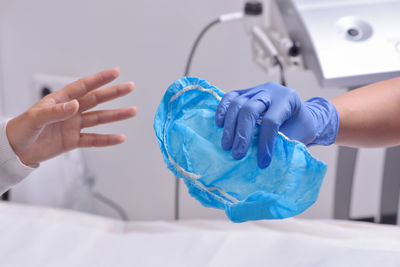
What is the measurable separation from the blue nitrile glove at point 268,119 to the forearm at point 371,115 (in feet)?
0.27

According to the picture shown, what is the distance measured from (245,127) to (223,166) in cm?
7

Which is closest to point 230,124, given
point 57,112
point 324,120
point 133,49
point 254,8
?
point 324,120

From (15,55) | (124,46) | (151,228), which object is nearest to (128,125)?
(124,46)

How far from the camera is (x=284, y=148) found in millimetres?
796

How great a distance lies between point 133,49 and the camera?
1.81m

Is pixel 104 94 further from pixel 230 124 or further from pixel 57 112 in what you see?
pixel 230 124

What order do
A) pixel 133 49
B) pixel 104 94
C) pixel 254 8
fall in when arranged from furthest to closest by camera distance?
1. pixel 133 49
2. pixel 254 8
3. pixel 104 94

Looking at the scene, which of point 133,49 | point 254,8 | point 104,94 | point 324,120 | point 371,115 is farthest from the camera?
point 133,49

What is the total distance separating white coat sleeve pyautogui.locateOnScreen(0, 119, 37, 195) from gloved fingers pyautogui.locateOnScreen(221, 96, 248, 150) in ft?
1.76

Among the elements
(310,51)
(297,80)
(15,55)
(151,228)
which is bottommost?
(151,228)

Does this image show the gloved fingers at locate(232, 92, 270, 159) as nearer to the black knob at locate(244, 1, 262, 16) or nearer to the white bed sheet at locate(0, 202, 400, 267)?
the white bed sheet at locate(0, 202, 400, 267)

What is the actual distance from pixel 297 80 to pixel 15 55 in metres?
1.08

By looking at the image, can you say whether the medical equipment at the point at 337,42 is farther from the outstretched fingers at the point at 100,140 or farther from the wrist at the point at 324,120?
the outstretched fingers at the point at 100,140

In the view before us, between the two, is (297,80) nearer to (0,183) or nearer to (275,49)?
(275,49)
